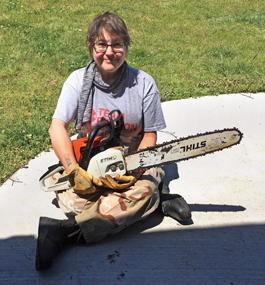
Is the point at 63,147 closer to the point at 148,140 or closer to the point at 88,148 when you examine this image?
the point at 88,148

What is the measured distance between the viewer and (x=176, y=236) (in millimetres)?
2344

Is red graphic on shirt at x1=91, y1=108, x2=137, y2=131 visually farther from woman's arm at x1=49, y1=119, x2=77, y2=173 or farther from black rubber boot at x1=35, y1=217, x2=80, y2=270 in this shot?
black rubber boot at x1=35, y1=217, x2=80, y2=270

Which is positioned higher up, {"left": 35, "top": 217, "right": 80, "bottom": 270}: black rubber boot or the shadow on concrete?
{"left": 35, "top": 217, "right": 80, "bottom": 270}: black rubber boot

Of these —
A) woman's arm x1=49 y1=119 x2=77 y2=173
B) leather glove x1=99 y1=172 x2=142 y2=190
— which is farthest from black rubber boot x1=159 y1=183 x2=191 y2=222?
woman's arm x1=49 y1=119 x2=77 y2=173

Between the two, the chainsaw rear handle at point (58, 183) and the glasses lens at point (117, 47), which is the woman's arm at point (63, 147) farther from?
the glasses lens at point (117, 47)

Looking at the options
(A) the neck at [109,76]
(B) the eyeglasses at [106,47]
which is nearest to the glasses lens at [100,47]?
(B) the eyeglasses at [106,47]

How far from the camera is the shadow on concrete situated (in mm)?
2000

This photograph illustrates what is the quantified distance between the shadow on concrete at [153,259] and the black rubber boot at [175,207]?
107 millimetres

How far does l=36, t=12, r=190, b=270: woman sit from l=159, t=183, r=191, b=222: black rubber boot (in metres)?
0.01

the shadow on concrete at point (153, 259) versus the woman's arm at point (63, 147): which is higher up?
the woman's arm at point (63, 147)

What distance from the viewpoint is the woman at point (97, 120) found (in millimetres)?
2141

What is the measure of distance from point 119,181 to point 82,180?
0.27 metres

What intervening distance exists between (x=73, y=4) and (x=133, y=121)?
19.5ft

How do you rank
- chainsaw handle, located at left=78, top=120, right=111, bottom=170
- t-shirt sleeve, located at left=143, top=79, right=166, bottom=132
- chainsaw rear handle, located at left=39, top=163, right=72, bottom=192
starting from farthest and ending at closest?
t-shirt sleeve, located at left=143, top=79, right=166, bottom=132 → chainsaw rear handle, located at left=39, top=163, right=72, bottom=192 → chainsaw handle, located at left=78, top=120, right=111, bottom=170
